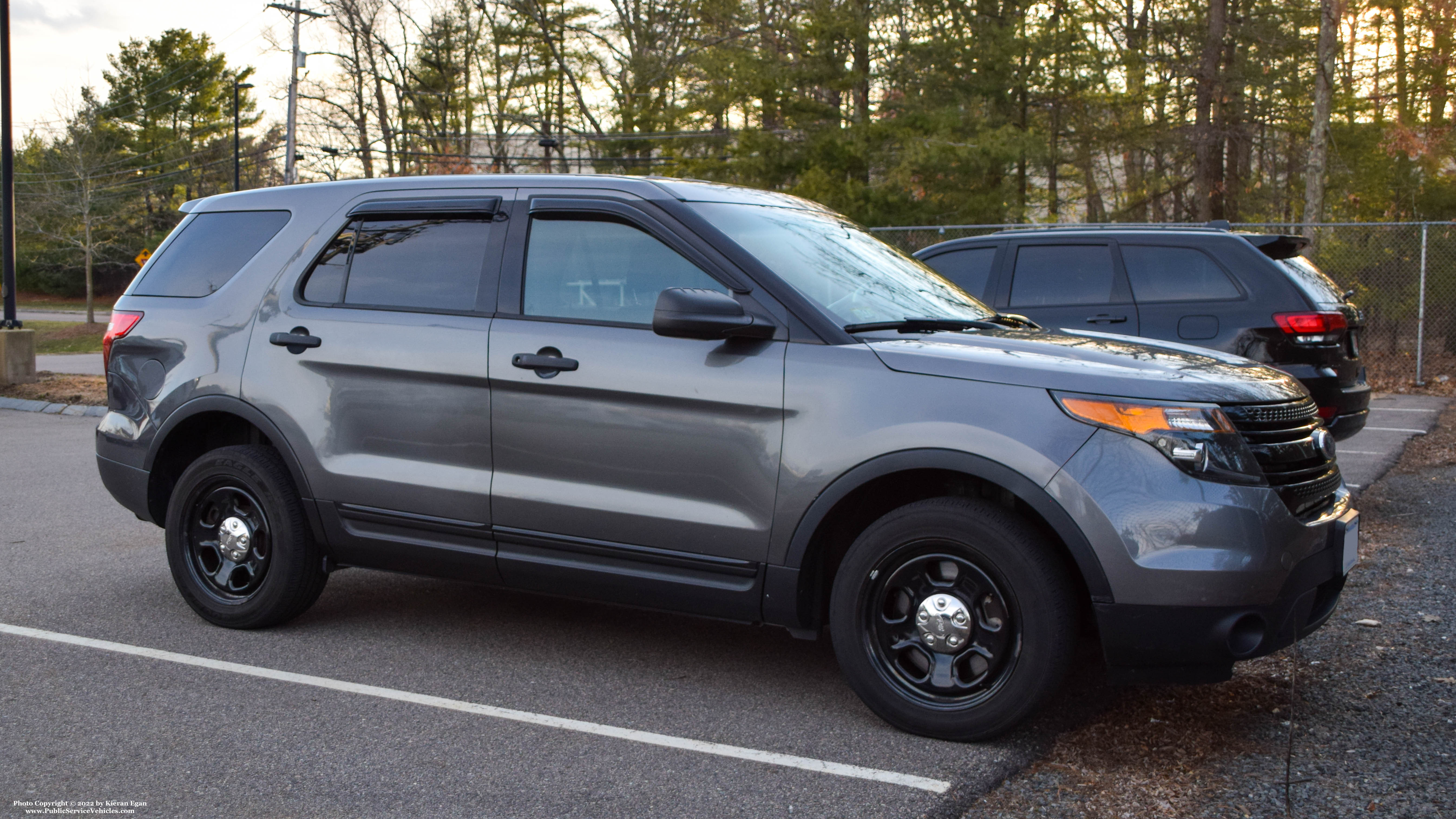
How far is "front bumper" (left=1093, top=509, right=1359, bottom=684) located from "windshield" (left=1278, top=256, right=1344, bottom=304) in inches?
169

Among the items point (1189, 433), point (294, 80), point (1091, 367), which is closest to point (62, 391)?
point (1091, 367)

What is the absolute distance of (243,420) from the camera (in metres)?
5.18

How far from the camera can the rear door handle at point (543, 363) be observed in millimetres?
4207

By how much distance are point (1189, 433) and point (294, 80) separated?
133ft

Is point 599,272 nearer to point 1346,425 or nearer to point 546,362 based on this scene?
point 546,362

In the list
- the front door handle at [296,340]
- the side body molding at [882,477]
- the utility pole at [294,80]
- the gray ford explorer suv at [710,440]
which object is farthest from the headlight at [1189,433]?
the utility pole at [294,80]

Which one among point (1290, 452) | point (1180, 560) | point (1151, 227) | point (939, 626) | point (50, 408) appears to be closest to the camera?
point (1180, 560)

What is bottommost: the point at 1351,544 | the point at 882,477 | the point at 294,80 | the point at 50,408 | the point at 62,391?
the point at 50,408

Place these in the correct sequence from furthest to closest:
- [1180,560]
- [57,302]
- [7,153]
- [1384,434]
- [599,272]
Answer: [57,302]
[7,153]
[1384,434]
[599,272]
[1180,560]

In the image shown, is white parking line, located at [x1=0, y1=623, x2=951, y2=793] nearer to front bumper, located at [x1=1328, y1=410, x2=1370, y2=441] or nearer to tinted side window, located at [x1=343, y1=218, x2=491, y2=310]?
tinted side window, located at [x1=343, y1=218, x2=491, y2=310]

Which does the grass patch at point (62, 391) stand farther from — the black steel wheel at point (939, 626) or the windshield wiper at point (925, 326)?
the black steel wheel at point (939, 626)

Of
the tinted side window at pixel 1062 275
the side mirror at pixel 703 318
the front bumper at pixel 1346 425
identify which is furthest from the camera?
the tinted side window at pixel 1062 275

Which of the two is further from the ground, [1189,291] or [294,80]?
[294,80]

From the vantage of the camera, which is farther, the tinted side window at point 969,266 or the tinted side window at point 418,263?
the tinted side window at point 969,266
